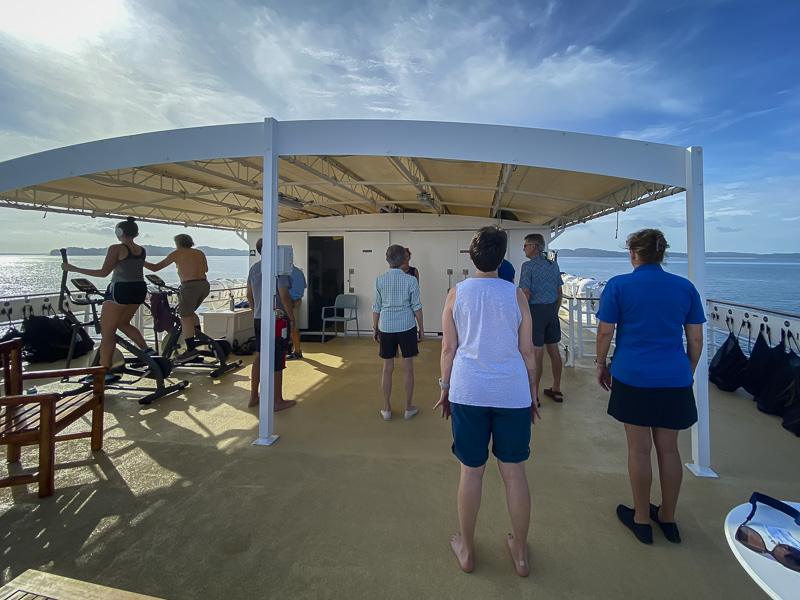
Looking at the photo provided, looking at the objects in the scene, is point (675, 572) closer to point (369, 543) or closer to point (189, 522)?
point (369, 543)

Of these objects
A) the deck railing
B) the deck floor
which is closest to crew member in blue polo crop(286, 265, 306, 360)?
the deck floor

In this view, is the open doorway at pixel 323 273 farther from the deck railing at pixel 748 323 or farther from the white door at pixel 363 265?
the deck railing at pixel 748 323

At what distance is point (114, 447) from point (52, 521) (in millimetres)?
963

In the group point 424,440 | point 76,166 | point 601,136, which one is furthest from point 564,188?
point 76,166

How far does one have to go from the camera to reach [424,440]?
3.15m

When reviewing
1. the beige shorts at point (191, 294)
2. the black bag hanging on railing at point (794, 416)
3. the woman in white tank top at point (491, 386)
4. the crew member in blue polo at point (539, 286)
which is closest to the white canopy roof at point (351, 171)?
the crew member in blue polo at point (539, 286)

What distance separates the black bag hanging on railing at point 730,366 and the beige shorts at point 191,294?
6.19 m

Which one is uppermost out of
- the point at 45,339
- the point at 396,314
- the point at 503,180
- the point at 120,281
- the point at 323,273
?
the point at 503,180

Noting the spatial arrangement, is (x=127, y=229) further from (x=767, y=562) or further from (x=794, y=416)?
(x=794, y=416)

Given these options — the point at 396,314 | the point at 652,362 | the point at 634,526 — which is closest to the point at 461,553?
the point at 634,526

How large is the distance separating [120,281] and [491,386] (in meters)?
3.99

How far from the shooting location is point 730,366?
4352 millimetres

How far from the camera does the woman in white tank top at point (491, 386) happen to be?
5.35 feet

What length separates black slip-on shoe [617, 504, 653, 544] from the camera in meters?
1.94
